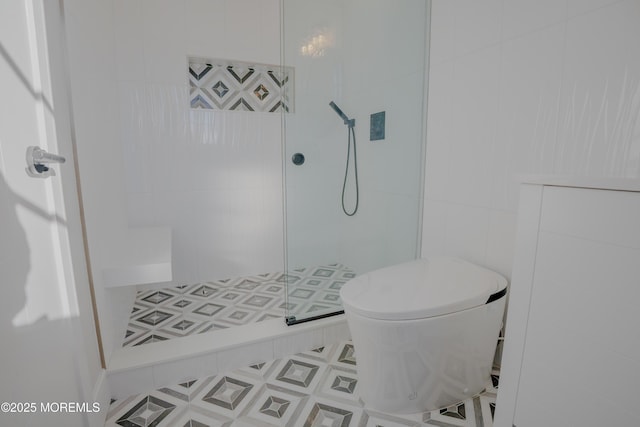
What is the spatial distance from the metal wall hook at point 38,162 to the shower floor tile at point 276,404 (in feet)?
3.28

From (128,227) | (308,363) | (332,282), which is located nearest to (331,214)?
(332,282)

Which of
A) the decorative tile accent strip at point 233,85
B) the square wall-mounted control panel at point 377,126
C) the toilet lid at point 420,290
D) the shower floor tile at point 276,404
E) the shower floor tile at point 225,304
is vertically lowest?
the shower floor tile at point 276,404

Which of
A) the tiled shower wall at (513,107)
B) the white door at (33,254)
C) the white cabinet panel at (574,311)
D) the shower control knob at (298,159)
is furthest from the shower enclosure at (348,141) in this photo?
the white cabinet panel at (574,311)

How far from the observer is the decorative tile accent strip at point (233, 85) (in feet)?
7.49

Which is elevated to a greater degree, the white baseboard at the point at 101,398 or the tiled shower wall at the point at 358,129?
the tiled shower wall at the point at 358,129

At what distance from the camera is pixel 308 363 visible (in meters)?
1.55

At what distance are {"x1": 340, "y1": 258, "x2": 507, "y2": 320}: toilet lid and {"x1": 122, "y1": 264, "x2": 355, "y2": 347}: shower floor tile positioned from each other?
57cm

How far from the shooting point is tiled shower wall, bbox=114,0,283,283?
82.1 inches

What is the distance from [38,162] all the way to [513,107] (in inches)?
63.6

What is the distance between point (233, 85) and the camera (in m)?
2.38

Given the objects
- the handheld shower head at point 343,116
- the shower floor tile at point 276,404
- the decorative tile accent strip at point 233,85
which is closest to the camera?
the shower floor tile at point 276,404

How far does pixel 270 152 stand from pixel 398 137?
3.45ft

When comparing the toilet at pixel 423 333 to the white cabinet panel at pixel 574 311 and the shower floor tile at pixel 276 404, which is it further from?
the white cabinet panel at pixel 574 311

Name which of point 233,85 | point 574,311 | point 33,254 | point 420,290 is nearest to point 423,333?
point 420,290
